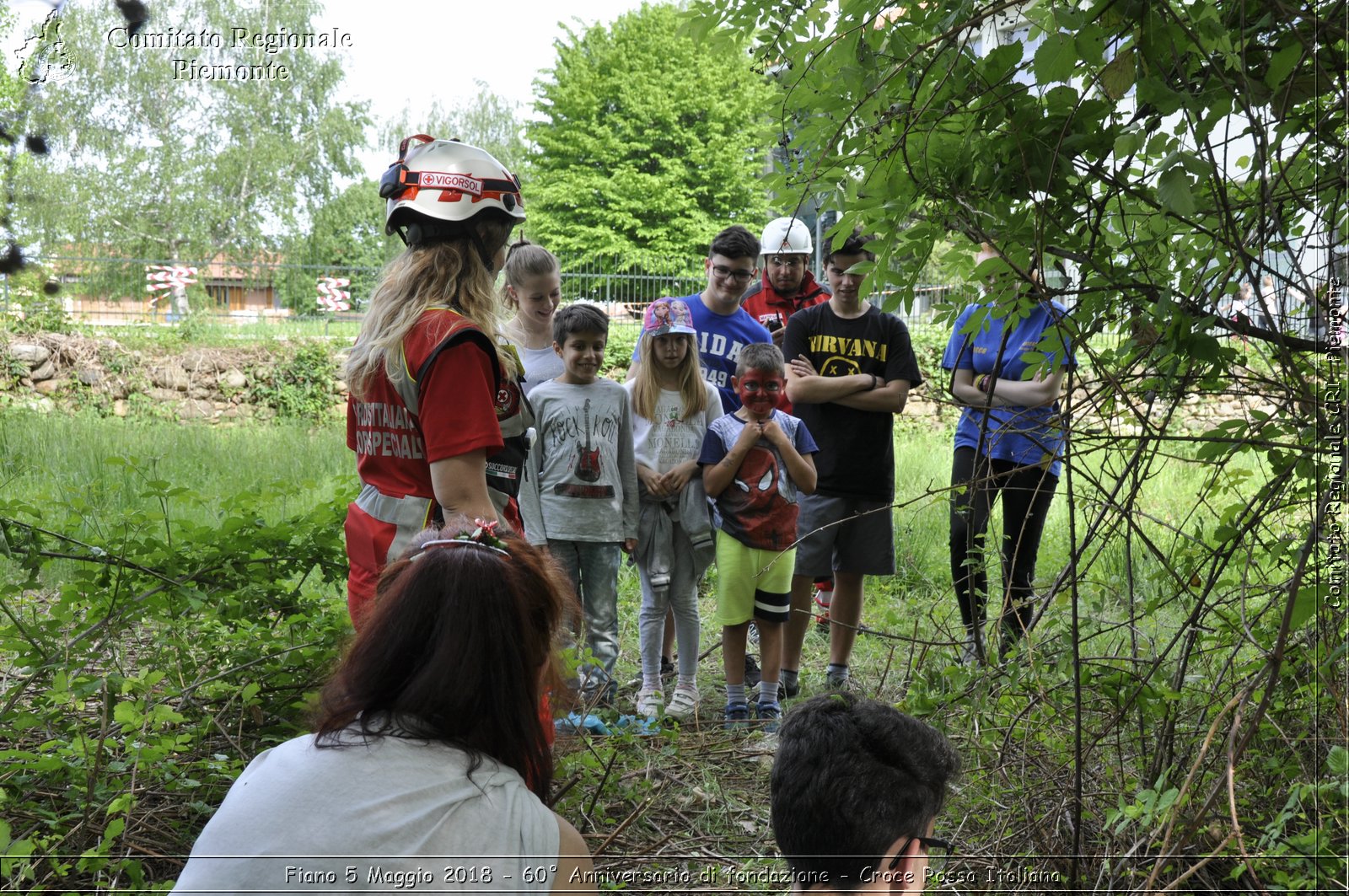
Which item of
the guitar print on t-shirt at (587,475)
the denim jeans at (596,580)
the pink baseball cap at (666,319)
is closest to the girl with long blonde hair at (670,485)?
the pink baseball cap at (666,319)

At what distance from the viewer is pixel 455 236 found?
2488mm

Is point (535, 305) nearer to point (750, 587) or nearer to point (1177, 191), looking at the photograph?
point (750, 587)

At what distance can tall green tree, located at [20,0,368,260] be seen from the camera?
2278 cm

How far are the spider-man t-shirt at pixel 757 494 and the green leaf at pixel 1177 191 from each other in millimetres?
2796

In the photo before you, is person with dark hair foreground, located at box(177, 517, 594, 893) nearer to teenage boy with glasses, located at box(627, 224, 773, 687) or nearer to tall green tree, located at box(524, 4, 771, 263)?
teenage boy with glasses, located at box(627, 224, 773, 687)

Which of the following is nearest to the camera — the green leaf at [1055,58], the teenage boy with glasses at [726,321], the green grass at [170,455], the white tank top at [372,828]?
the white tank top at [372,828]

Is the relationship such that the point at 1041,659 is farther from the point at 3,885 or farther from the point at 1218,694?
the point at 3,885

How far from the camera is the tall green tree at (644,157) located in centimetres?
3077

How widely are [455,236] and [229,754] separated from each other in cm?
184

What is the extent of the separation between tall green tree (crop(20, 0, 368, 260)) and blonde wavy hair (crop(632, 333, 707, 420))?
1902 centimetres

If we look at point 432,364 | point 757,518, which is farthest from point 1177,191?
point 757,518

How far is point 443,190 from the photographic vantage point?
2443mm

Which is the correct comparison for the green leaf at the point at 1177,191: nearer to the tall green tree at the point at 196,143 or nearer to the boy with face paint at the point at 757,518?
the boy with face paint at the point at 757,518

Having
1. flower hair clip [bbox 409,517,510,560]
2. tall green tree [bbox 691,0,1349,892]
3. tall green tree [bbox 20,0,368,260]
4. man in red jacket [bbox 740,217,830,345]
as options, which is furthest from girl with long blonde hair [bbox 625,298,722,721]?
tall green tree [bbox 20,0,368,260]
